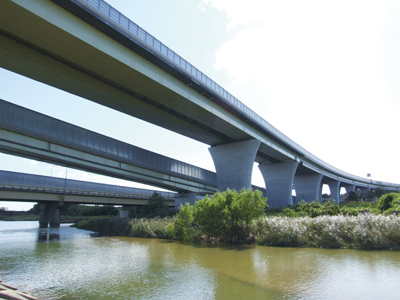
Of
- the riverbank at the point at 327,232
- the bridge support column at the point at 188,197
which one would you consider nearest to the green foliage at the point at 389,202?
the riverbank at the point at 327,232

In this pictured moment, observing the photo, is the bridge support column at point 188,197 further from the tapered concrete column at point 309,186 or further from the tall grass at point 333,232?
the tapered concrete column at point 309,186

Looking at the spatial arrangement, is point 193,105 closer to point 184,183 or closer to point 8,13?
point 8,13

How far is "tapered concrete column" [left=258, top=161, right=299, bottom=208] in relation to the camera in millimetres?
60844

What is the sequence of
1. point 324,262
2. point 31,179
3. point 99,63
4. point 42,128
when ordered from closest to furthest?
point 324,262 → point 99,63 → point 42,128 → point 31,179

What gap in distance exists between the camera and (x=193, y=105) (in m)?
33.4

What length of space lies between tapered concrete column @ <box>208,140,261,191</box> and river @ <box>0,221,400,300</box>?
95.7 ft

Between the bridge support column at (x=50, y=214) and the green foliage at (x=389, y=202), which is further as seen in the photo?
the bridge support column at (x=50, y=214)

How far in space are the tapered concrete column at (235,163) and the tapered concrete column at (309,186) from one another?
42787 millimetres

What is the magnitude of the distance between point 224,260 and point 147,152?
34.9m

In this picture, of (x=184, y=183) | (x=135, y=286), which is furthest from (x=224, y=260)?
(x=184, y=183)

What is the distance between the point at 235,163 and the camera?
46.6 metres

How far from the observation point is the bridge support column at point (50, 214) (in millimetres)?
55312

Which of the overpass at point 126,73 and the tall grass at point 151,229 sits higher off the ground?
the overpass at point 126,73

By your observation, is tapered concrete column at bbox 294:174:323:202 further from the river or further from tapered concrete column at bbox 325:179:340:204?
the river
